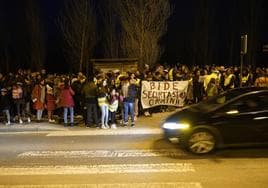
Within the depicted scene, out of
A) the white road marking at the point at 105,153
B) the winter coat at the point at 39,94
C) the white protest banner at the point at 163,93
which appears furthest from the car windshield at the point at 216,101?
the winter coat at the point at 39,94

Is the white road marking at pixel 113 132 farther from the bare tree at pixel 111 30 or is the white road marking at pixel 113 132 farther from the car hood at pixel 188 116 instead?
the bare tree at pixel 111 30

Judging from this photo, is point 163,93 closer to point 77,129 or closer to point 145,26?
point 77,129

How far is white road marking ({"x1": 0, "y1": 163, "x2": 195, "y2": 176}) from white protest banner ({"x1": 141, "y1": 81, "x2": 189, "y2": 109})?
9371 mm

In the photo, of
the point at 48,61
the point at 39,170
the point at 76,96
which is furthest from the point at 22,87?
the point at 48,61

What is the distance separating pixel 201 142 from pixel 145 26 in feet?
53.4

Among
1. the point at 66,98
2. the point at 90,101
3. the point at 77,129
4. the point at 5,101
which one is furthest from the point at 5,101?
the point at 90,101

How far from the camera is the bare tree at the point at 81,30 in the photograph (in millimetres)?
35188

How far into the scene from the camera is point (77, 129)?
17375mm

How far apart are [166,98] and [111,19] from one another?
18886 mm

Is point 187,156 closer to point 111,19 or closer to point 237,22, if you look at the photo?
point 111,19

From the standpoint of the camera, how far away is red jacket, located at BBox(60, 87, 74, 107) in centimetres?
1783

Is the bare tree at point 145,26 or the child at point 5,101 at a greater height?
the bare tree at point 145,26

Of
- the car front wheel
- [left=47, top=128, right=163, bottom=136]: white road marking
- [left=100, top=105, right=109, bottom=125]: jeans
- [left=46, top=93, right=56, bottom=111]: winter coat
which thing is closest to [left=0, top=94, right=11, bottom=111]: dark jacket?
[left=46, top=93, right=56, bottom=111]: winter coat

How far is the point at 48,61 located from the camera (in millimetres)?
49062
